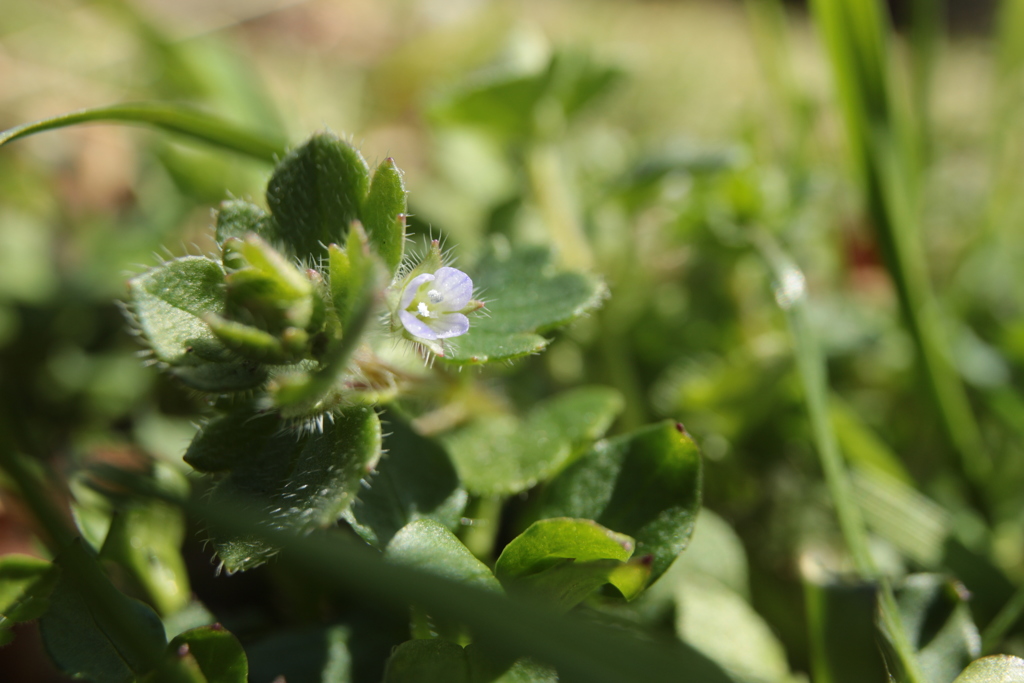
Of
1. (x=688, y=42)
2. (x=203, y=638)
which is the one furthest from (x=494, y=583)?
(x=688, y=42)

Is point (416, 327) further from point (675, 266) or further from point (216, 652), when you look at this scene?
point (675, 266)

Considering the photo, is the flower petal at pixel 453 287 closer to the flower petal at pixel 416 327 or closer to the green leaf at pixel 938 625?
the flower petal at pixel 416 327

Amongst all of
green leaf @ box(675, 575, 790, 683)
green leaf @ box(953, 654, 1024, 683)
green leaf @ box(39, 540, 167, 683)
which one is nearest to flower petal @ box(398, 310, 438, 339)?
green leaf @ box(39, 540, 167, 683)

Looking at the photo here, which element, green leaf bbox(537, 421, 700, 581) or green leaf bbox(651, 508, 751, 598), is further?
green leaf bbox(651, 508, 751, 598)

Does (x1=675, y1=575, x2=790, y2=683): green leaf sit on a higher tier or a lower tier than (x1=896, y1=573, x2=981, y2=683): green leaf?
lower

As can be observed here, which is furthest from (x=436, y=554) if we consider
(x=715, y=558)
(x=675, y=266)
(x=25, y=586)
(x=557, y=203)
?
(x=675, y=266)

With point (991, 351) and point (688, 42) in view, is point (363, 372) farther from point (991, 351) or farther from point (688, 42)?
point (688, 42)

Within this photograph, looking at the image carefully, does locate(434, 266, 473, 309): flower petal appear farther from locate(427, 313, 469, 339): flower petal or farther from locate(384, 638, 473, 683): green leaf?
locate(384, 638, 473, 683): green leaf
